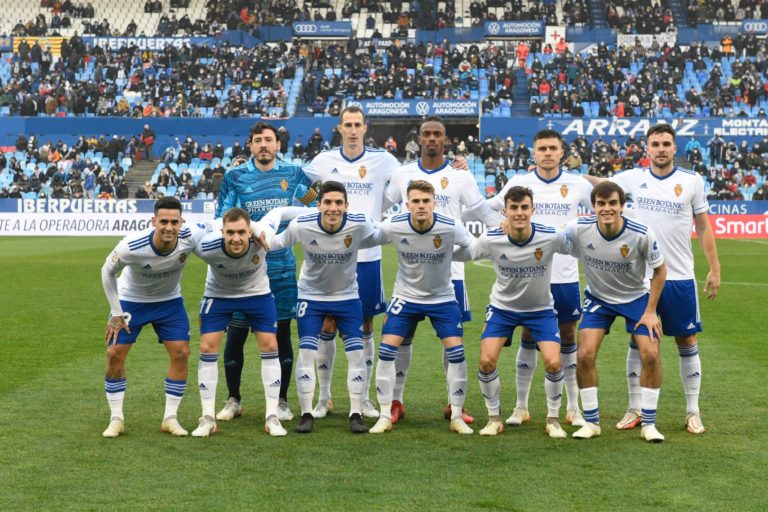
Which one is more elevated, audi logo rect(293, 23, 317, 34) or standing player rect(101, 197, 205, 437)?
audi logo rect(293, 23, 317, 34)

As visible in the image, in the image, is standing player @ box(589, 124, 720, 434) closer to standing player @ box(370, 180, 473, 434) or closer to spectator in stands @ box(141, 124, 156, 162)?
standing player @ box(370, 180, 473, 434)

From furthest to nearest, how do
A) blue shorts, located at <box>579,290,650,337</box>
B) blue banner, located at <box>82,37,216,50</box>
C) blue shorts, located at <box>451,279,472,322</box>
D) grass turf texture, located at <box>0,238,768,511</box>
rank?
blue banner, located at <box>82,37,216,50</box> → blue shorts, located at <box>451,279,472,322</box> → blue shorts, located at <box>579,290,650,337</box> → grass turf texture, located at <box>0,238,768,511</box>

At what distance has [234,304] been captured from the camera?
7746 millimetres

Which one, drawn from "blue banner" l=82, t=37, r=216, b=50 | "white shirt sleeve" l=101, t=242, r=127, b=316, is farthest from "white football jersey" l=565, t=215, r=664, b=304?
"blue banner" l=82, t=37, r=216, b=50

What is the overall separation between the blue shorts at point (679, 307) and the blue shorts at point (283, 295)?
2957 millimetres

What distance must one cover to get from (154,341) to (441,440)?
6102 mm

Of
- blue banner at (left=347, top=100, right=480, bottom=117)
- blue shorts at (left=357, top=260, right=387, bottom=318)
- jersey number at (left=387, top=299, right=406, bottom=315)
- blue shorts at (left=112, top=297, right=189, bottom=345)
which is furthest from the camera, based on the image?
→ blue banner at (left=347, top=100, right=480, bottom=117)

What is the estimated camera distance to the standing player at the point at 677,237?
7633 mm

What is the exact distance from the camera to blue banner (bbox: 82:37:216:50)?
161 ft

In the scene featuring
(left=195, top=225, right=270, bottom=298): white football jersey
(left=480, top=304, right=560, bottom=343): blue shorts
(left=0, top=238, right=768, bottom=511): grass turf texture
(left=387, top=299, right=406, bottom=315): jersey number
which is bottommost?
(left=0, top=238, right=768, bottom=511): grass turf texture

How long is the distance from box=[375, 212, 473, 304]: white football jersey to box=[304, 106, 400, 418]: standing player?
645mm

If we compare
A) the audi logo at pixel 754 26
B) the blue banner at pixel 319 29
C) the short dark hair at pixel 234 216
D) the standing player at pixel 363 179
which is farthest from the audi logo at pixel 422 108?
the short dark hair at pixel 234 216

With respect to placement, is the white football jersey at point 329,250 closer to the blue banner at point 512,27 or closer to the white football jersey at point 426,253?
the white football jersey at point 426,253

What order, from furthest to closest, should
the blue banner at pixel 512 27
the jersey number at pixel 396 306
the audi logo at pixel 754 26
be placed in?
the blue banner at pixel 512 27, the audi logo at pixel 754 26, the jersey number at pixel 396 306
